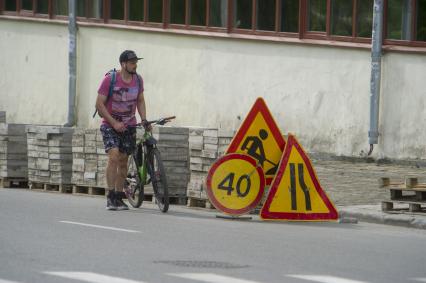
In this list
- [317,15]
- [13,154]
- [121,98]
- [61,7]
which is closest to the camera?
[121,98]

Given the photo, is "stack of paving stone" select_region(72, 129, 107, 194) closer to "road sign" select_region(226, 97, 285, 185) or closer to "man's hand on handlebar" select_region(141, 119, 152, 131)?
"man's hand on handlebar" select_region(141, 119, 152, 131)

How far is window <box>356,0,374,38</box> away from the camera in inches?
904

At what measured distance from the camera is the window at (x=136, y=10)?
27797mm

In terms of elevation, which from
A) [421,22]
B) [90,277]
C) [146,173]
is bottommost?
[90,277]

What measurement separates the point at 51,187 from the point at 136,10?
8227mm

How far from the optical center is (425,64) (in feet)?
71.9

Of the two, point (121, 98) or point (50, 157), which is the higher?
point (121, 98)

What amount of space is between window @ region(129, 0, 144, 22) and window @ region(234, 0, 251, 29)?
2.74 metres

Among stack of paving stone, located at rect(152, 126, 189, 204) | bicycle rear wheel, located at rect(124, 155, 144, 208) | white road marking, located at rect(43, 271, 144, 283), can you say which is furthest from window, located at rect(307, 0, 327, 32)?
white road marking, located at rect(43, 271, 144, 283)

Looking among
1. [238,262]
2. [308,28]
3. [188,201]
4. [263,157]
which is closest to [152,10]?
[308,28]

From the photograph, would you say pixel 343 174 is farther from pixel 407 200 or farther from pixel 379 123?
pixel 407 200

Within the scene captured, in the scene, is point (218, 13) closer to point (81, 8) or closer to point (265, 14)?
point (265, 14)

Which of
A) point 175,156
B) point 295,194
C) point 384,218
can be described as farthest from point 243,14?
point 295,194

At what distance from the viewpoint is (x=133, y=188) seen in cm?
1716
